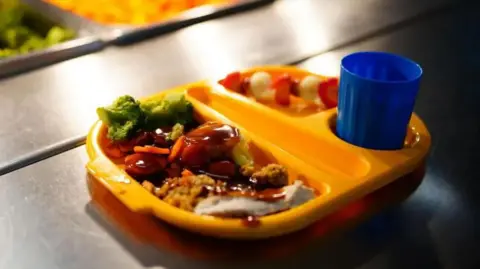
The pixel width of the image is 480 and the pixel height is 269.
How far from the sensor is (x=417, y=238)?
2.69ft

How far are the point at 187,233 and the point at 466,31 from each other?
101 cm

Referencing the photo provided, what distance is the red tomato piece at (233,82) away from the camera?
3.65ft

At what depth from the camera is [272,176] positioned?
836 mm

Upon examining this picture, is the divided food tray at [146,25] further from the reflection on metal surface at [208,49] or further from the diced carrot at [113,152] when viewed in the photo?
the diced carrot at [113,152]

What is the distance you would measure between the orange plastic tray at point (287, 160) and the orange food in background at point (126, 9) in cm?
55

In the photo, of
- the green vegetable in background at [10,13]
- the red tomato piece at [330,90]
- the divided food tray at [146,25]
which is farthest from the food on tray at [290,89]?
the green vegetable in background at [10,13]

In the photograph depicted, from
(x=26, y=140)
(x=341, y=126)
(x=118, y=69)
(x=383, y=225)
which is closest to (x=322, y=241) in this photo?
(x=383, y=225)

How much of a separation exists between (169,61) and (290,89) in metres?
0.35

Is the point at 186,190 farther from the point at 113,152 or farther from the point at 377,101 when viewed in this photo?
the point at 377,101

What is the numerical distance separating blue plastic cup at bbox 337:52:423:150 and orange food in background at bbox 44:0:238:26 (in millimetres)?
736

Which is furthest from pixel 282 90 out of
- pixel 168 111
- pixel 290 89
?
pixel 168 111

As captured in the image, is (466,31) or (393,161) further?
(466,31)

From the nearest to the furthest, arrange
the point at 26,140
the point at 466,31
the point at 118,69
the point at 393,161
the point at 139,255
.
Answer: the point at 139,255 → the point at 393,161 → the point at 26,140 → the point at 118,69 → the point at 466,31

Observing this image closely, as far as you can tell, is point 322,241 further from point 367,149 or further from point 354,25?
point 354,25
